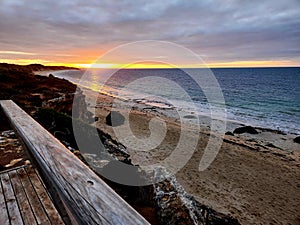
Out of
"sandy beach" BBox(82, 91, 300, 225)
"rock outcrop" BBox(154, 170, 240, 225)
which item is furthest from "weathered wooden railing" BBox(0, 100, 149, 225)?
"sandy beach" BBox(82, 91, 300, 225)

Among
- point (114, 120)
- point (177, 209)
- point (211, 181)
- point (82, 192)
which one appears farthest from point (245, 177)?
point (114, 120)

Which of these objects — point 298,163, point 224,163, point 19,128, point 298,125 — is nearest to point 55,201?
point 19,128

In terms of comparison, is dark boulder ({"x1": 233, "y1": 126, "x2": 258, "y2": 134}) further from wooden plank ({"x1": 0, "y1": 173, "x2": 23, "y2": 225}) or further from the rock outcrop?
wooden plank ({"x1": 0, "y1": 173, "x2": 23, "y2": 225})

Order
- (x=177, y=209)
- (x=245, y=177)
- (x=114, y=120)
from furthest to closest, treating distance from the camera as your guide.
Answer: (x=114, y=120) → (x=245, y=177) → (x=177, y=209)

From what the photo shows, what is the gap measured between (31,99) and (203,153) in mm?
8710

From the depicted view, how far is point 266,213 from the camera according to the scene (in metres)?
6.30

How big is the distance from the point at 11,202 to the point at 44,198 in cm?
28

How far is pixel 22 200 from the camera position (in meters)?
1.89

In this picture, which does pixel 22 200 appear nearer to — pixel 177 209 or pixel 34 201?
pixel 34 201

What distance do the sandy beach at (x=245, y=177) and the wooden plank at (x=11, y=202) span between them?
5.72 m

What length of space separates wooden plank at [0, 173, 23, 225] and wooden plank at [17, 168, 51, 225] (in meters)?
0.11

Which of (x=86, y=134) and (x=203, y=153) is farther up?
(x=86, y=134)

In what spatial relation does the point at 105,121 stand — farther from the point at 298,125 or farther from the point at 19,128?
the point at 298,125

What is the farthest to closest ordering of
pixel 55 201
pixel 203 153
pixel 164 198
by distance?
pixel 203 153, pixel 164 198, pixel 55 201
